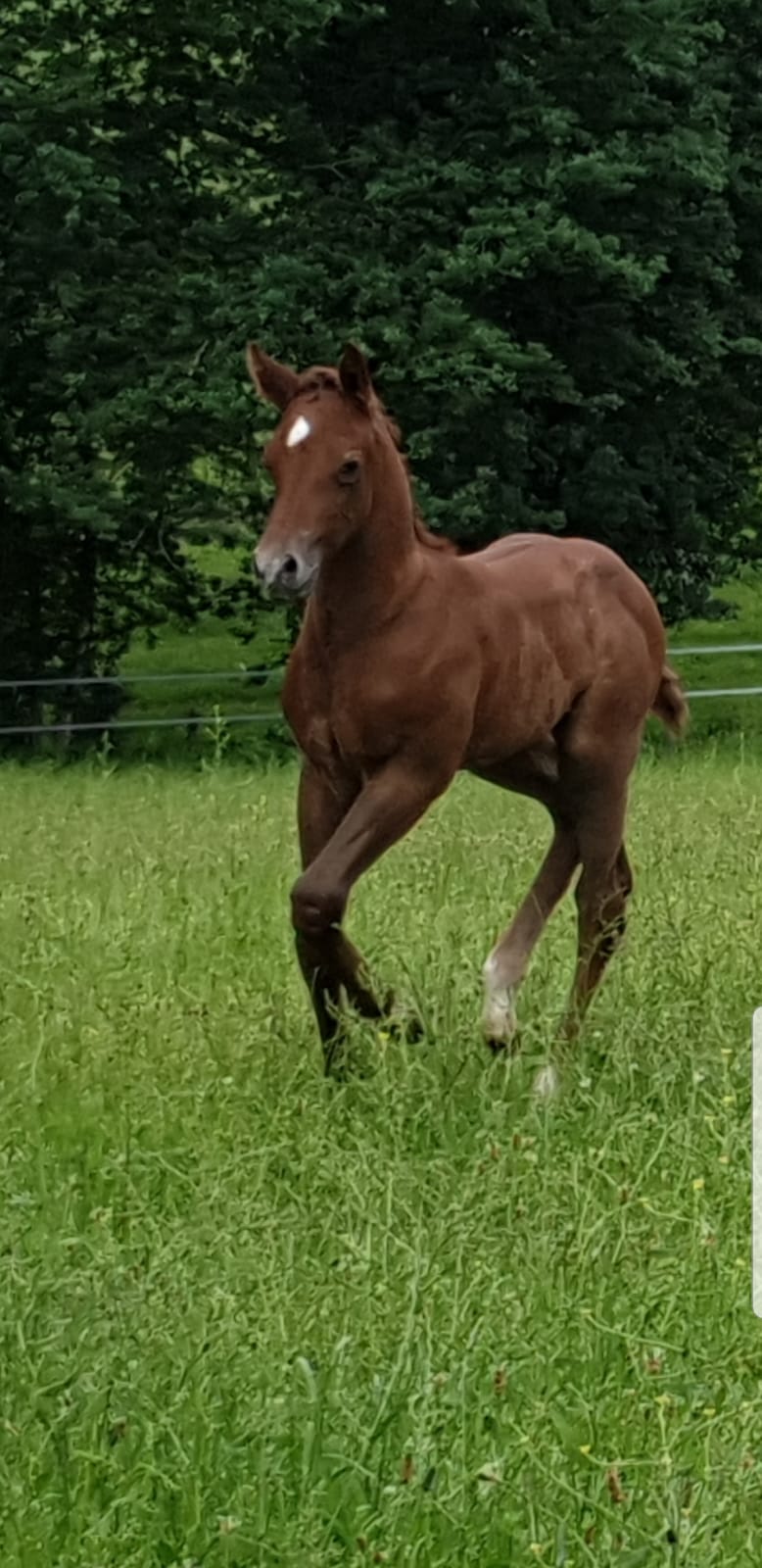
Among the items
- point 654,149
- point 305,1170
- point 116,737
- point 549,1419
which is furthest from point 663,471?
point 549,1419

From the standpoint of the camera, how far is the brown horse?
7.05m

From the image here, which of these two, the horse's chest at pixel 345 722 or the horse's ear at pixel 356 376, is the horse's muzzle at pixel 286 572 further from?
the horse's ear at pixel 356 376

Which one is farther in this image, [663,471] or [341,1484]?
[663,471]

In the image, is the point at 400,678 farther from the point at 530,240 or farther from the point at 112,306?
the point at 112,306

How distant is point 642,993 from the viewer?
8211mm

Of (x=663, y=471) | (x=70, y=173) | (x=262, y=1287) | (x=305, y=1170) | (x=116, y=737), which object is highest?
(x=262, y=1287)

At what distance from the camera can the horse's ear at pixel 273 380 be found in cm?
717

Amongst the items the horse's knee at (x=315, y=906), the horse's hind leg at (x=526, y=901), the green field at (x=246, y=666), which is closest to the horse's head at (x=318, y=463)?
the horse's knee at (x=315, y=906)

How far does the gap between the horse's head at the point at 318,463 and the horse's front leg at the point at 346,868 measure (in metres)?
0.63

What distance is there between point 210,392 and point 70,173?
2213mm

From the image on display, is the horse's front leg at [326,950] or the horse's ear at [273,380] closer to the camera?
the horse's ear at [273,380]

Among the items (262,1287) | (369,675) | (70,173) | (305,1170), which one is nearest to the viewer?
(262,1287)

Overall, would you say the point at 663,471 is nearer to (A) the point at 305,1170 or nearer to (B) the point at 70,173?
(B) the point at 70,173

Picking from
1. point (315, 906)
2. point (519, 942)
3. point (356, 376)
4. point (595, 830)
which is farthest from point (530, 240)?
point (315, 906)
